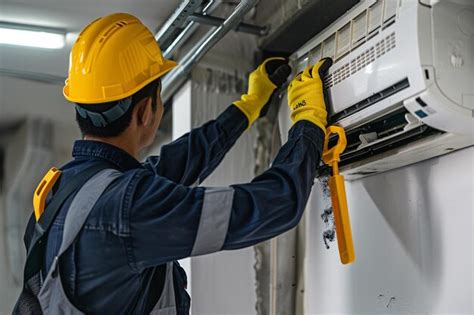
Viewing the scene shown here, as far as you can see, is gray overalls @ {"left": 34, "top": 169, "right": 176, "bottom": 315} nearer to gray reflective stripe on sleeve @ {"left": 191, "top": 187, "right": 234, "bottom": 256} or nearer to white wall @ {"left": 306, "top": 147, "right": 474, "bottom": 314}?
gray reflective stripe on sleeve @ {"left": 191, "top": 187, "right": 234, "bottom": 256}

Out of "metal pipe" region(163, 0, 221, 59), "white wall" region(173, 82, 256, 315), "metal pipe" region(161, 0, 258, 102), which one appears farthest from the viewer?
"white wall" region(173, 82, 256, 315)

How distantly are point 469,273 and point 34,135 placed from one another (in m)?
2.59

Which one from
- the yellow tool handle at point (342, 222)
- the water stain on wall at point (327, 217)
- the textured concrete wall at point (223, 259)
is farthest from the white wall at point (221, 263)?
the yellow tool handle at point (342, 222)

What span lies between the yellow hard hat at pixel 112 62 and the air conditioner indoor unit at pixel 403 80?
1.46 feet

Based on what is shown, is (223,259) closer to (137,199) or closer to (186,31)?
(186,31)

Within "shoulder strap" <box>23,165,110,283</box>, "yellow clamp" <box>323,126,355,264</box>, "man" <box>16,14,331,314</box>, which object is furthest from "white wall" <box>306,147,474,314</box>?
"shoulder strap" <box>23,165,110,283</box>

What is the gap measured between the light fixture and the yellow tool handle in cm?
145

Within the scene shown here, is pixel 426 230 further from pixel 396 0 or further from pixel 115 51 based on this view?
pixel 115 51

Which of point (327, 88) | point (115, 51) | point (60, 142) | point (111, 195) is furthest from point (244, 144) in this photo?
point (60, 142)

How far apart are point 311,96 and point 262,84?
38 centimetres

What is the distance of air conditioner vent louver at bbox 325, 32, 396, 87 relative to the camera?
1.23 metres

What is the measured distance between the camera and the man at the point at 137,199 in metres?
1.14

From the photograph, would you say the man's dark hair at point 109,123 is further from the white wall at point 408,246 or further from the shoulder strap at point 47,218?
the white wall at point 408,246

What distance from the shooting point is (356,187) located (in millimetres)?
1690
